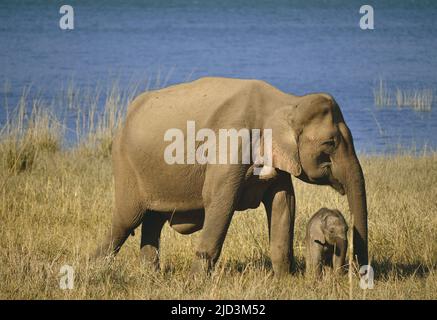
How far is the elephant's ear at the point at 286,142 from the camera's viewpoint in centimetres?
932

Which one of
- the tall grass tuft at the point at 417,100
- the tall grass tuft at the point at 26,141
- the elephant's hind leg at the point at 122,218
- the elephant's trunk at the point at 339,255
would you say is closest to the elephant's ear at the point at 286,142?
the elephant's trunk at the point at 339,255

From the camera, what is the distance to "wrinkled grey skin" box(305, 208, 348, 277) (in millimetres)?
9492

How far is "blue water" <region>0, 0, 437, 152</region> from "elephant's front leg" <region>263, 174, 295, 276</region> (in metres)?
8.72

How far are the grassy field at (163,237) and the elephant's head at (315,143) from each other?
2.87ft

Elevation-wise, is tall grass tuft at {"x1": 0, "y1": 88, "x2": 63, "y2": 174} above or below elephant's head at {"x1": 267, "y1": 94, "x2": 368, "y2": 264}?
below

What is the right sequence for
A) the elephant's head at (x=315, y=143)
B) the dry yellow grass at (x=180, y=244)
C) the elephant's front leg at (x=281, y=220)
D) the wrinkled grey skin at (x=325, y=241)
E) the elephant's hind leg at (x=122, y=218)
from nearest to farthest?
the dry yellow grass at (x=180, y=244)
the elephant's head at (x=315, y=143)
the wrinkled grey skin at (x=325, y=241)
the elephant's front leg at (x=281, y=220)
the elephant's hind leg at (x=122, y=218)

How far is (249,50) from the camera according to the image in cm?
4256

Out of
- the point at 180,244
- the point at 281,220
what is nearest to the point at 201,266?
the point at 281,220

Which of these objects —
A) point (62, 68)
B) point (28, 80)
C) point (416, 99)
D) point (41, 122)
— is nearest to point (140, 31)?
point (62, 68)

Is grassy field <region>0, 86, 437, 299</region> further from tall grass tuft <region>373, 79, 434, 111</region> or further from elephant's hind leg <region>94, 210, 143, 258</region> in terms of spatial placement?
tall grass tuft <region>373, 79, 434, 111</region>

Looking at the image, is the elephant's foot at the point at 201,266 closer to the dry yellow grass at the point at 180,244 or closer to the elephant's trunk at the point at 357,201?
the dry yellow grass at the point at 180,244

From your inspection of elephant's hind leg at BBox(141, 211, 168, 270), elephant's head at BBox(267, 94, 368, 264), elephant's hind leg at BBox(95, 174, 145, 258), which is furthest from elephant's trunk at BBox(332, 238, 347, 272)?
elephant's hind leg at BBox(95, 174, 145, 258)

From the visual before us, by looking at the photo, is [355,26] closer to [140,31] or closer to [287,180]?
[140,31]

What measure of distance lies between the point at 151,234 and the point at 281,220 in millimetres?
1377
